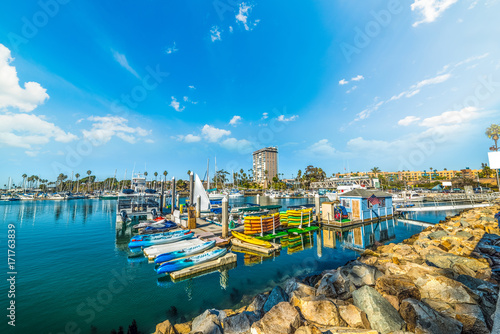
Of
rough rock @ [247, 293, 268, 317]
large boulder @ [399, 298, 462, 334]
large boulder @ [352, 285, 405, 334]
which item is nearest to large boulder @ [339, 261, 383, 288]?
large boulder @ [352, 285, 405, 334]

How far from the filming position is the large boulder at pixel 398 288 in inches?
275

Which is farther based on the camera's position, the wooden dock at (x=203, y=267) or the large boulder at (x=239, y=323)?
the wooden dock at (x=203, y=267)

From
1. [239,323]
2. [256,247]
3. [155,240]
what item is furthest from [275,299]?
[155,240]

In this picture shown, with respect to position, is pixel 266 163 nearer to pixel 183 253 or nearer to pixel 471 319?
pixel 183 253

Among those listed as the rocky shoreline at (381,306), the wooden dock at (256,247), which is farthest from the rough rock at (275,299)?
the wooden dock at (256,247)

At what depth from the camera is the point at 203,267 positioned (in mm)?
13414

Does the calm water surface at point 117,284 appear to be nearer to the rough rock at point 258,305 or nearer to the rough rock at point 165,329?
the rough rock at point 165,329

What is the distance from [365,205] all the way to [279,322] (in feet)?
85.8

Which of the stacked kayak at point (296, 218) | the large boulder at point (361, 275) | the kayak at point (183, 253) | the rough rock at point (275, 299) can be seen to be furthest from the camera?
the stacked kayak at point (296, 218)

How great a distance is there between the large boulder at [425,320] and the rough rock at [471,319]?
395 mm

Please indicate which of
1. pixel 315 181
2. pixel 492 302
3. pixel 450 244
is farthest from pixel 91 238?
pixel 315 181

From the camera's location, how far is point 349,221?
25.8 metres

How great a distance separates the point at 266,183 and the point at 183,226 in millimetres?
126353

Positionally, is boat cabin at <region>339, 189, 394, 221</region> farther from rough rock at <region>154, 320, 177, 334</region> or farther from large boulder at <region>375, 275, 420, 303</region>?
rough rock at <region>154, 320, 177, 334</region>
